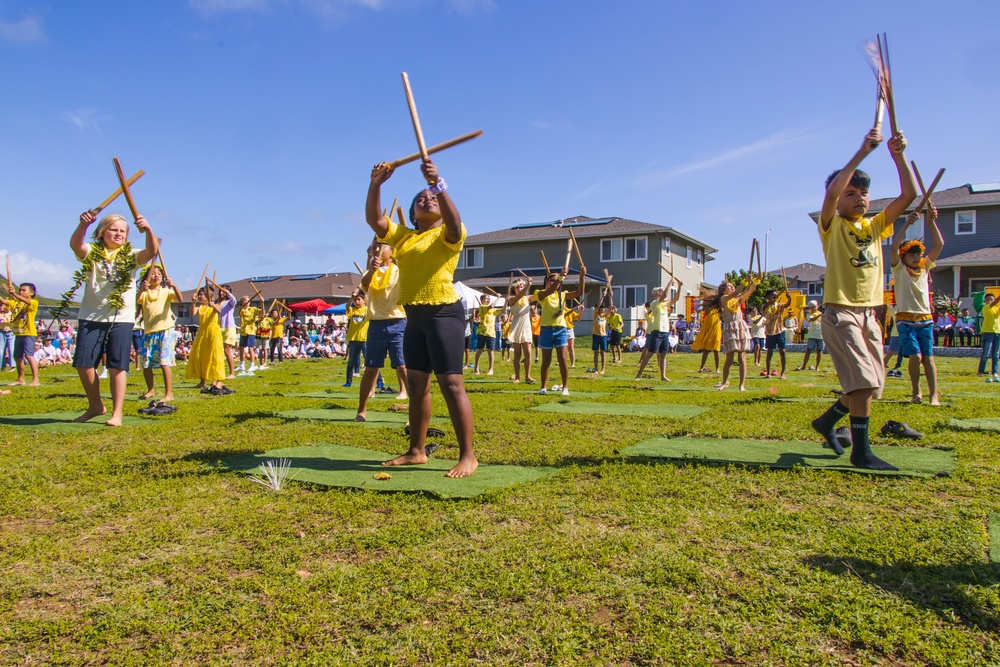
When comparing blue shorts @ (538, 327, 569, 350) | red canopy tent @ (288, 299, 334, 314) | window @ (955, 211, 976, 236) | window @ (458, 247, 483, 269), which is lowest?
blue shorts @ (538, 327, 569, 350)

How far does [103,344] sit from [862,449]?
22.6 ft

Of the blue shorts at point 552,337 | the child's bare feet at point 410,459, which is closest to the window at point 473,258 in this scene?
the blue shorts at point 552,337

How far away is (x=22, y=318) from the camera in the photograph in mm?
12328

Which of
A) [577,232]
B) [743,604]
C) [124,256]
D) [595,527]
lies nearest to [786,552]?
[743,604]

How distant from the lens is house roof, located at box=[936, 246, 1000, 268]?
3362 centimetres

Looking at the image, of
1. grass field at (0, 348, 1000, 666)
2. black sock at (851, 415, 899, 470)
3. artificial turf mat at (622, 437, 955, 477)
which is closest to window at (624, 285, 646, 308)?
artificial turf mat at (622, 437, 955, 477)

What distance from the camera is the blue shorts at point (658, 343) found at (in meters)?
13.9

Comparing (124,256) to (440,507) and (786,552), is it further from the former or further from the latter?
(786,552)

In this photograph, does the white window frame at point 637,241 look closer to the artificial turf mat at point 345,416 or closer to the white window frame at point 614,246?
the white window frame at point 614,246

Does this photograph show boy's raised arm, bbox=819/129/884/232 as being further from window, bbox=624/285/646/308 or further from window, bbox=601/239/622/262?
window, bbox=601/239/622/262

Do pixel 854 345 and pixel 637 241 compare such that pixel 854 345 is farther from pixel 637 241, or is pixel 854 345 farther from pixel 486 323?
pixel 637 241

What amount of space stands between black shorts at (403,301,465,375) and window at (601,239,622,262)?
128ft

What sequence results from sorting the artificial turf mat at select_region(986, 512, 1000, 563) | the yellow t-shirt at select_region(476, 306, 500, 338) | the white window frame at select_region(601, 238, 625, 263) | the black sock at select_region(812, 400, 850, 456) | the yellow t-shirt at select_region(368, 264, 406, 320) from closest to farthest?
the artificial turf mat at select_region(986, 512, 1000, 563)
the black sock at select_region(812, 400, 850, 456)
the yellow t-shirt at select_region(368, 264, 406, 320)
the yellow t-shirt at select_region(476, 306, 500, 338)
the white window frame at select_region(601, 238, 625, 263)

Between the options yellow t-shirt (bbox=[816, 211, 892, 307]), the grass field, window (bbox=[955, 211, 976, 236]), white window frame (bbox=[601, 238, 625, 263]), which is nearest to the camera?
the grass field
